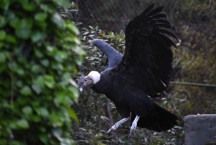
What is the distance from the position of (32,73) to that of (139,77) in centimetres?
402

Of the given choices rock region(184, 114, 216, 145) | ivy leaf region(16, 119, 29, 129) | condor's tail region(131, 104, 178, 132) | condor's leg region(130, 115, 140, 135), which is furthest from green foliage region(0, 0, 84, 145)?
rock region(184, 114, 216, 145)

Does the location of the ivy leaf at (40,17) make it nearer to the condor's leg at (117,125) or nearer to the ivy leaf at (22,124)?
the ivy leaf at (22,124)

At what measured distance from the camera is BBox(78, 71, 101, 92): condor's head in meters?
6.39

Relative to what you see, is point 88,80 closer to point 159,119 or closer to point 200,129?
point 159,119

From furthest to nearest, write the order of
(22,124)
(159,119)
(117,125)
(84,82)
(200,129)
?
1. (200,129)
2. (159,119)
3. (117,125)
4. (84,82)
5. (22,124)

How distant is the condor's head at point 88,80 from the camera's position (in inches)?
252

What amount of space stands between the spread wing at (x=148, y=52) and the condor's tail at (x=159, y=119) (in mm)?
233

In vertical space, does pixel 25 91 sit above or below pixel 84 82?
below

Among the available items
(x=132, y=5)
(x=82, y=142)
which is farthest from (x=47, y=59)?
(x=132, y=5)

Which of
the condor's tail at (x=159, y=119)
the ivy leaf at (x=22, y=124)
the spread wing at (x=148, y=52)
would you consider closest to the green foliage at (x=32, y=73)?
the ivy leaf at (x=22, y=124)

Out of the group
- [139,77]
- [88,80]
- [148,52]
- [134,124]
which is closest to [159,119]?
Result: [134,124]

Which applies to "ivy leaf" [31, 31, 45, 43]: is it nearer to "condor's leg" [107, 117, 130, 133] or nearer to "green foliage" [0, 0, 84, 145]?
"green foliage" [0, 0, 84, 145]

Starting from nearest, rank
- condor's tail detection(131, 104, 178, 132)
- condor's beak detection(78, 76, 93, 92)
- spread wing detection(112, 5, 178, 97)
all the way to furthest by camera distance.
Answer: spread wing detection(112, 5, 178, 97) < condor's beak detection(78, 76, 93, 92) < condor's tail detection(131, 104, 178, 132)

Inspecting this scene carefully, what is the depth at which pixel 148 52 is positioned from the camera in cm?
654
